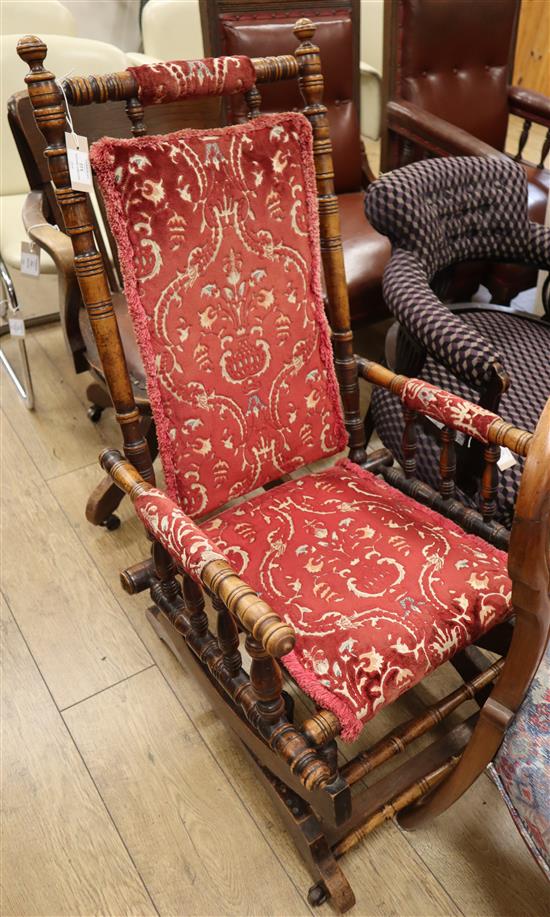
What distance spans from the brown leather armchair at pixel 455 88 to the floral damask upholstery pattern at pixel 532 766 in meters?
1.52

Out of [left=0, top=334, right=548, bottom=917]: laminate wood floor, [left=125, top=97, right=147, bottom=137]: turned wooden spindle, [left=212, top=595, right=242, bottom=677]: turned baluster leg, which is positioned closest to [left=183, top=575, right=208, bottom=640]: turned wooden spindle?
[left=212, top=595, right=242, bottom=677]: turned baluster leg

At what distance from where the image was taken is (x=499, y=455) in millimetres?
1139

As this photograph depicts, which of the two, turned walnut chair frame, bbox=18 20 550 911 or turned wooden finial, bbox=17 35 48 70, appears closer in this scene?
turned walnut chair frame, bbox=18 20 550 911

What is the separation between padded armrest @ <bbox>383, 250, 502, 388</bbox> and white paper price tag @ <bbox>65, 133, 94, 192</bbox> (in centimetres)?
68

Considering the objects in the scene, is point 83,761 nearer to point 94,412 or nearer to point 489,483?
point 489,483

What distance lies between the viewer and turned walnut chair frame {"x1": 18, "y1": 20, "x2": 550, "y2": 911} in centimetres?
80

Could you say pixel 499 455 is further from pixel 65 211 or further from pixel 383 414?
pixel 65 211

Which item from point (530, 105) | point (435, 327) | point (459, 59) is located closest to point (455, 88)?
point (459, 59)

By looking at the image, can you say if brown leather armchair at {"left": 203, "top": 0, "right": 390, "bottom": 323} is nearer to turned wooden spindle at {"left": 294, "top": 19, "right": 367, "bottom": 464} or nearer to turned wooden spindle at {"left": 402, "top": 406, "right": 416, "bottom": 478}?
turned wooden spindle at {"left": 294, "top": 19, "right": 367, "bottom": 464}

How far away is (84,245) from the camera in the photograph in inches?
40.2

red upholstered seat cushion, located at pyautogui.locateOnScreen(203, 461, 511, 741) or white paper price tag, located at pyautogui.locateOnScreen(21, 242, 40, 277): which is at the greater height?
white paper price tag, located at pyautogui.locateOnScreen(21, 242, 40, 277)

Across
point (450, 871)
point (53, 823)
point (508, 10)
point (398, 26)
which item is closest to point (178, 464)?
point (53, 823)

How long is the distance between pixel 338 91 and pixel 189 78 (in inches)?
52.7

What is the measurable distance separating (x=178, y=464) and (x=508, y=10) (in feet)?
6.92
